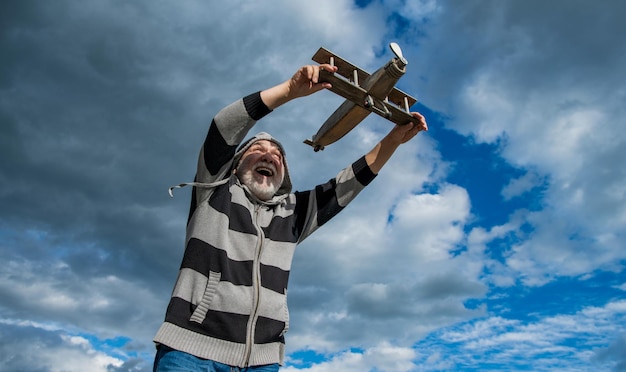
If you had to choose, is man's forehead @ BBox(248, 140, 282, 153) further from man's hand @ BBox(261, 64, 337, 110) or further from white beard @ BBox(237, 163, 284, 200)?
man's hand @ BBox(261, 64, 337, 110)

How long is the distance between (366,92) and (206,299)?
323 centimetres

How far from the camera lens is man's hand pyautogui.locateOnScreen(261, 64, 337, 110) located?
443cm

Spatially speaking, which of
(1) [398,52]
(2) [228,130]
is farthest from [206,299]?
(1) [398,52]

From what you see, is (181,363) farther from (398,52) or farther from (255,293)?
(398,52)

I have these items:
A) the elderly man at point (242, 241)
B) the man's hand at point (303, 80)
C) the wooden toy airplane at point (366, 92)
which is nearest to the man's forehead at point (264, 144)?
the elderly man at point (242, 241)

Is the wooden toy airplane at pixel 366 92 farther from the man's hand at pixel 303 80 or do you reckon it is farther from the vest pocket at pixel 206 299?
the vest pocket at pixel 206 299

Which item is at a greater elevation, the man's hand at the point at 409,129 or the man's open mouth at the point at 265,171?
the man's hand at the point at 409,129

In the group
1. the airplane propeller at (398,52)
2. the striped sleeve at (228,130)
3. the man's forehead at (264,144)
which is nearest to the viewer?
the striped sleeve at (228,130)

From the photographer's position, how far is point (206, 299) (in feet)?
12.7

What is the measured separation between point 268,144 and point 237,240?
1.31 meters

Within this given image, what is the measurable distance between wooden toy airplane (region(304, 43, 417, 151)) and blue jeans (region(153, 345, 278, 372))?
320cm

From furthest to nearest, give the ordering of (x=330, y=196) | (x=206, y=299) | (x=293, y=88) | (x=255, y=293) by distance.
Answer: (x=330, y=196)
(x=293, y=88)
(x=255, y=293)
(x=206, y=299)

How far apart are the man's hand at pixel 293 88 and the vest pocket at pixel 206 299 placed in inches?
66.4

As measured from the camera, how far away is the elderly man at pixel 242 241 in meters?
3.79
